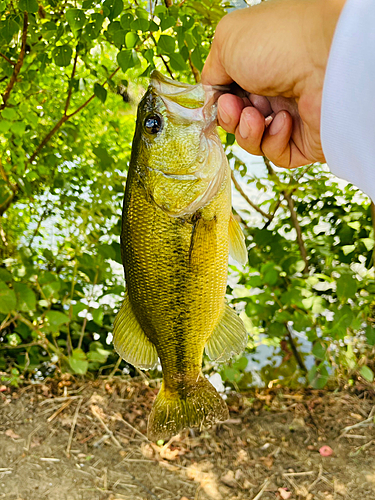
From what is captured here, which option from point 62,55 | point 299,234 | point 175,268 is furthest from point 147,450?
point 62,55

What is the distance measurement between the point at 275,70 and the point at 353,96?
0.30 m

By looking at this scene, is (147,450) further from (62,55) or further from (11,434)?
(62,55)

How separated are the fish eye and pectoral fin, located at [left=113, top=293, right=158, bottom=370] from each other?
445 millimetres

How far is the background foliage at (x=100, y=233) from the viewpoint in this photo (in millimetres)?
2609

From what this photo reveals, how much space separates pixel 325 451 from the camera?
10.1 feet

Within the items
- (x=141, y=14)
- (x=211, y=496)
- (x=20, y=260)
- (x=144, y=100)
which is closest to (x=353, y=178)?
(x=144, y=100)

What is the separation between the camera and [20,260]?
3414mm

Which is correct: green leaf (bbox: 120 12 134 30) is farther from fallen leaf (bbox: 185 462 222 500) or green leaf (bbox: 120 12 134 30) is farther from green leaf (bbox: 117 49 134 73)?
fallen leaf (bbox: 185 462 222 500)

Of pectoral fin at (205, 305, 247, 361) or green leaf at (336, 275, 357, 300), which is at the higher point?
green leaf at (336, 275, 357, 300)

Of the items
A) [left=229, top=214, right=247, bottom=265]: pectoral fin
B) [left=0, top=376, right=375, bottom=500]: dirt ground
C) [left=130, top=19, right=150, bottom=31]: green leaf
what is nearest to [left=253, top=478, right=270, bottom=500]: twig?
[left=0, top=376, right=375, bottom=500]: dirt ground

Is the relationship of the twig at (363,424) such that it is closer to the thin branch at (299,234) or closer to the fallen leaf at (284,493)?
the fallen leaf at (284,493)

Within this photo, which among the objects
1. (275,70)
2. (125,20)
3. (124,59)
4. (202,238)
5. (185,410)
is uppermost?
(125,20)

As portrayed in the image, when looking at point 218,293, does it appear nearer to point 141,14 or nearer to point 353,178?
point 353,178

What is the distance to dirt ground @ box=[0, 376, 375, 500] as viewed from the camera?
110 inches
